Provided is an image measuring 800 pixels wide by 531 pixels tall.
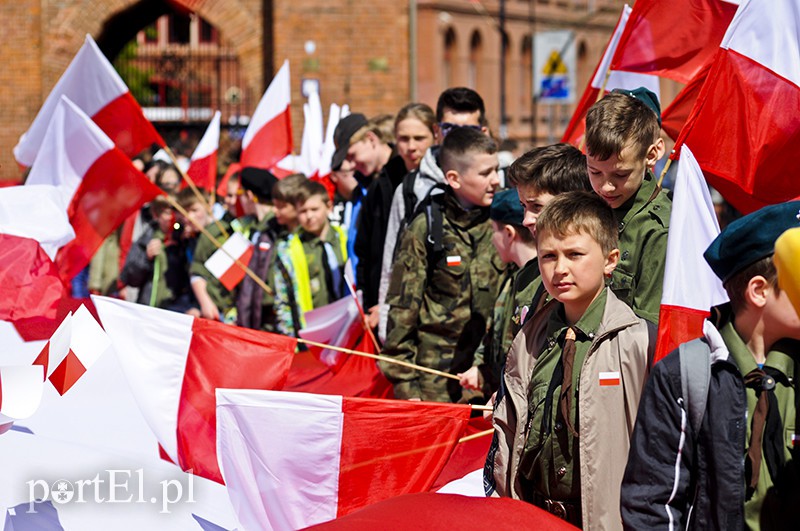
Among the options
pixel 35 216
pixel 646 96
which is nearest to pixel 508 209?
pixel 646 96

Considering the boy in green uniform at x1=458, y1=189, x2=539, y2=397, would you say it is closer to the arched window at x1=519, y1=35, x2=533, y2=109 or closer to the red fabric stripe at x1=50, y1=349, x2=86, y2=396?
the red fabric stripe at x1=50, y1=349, x2=86, y2=396

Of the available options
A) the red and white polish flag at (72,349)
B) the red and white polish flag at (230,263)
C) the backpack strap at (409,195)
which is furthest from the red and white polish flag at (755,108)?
the red and white polish flag at (230,263)

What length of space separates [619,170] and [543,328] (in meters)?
0.66

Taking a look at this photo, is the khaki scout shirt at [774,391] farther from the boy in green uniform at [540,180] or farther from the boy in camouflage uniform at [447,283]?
the boy in camouflage uniform at [447,283]

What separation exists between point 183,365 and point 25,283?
1.01 m

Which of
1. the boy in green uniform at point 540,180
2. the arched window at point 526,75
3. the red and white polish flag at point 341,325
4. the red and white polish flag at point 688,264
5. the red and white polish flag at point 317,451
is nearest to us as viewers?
the red and white polish flag at point 688,264

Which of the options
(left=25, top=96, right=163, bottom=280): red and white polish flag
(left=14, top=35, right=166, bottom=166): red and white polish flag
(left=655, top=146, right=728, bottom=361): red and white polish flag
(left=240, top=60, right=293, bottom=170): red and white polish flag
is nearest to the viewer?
(left=655, top=146, right=728, bottom=361): red and white polish flag

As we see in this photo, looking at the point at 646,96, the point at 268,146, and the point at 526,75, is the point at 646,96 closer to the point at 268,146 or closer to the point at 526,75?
the point at 268,146

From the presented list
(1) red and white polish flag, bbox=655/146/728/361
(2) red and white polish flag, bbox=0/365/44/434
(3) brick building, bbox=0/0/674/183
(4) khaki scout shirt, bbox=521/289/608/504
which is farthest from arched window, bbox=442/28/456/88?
(4) khaki scout shirt, bbox=521/289/608/504

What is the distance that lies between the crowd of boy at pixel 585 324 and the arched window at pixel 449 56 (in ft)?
85.3

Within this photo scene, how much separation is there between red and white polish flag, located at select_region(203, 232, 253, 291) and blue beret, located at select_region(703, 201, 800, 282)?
20.5ft

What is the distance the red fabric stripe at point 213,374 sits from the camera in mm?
5449

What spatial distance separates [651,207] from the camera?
451 cm

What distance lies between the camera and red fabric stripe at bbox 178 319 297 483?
545 centimetres
